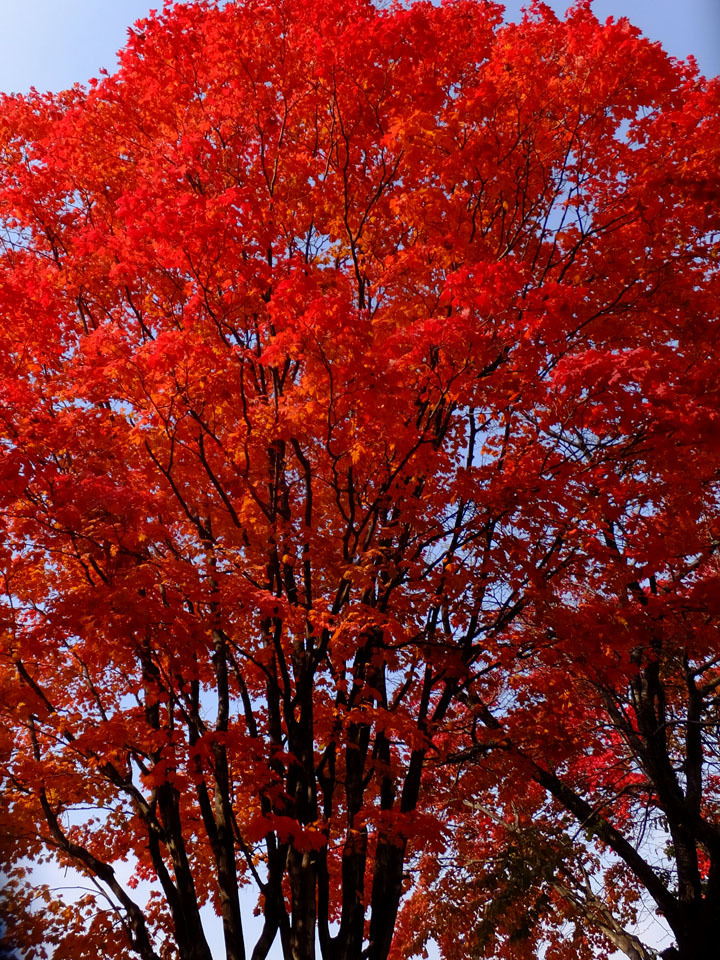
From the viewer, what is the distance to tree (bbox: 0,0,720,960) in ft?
24.5

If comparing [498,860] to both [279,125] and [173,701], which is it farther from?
[279,125]

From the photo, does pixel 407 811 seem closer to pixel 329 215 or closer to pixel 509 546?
pixel 509 546

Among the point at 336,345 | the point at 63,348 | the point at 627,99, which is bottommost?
the point at 336,345

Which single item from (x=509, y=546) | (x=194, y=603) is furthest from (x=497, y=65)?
(x=194, y=603)

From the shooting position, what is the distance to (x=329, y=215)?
9359 millimetres

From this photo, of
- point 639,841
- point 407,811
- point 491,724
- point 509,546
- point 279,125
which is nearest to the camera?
point 407,811

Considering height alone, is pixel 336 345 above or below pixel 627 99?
below

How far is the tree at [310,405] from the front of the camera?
24.5 ft

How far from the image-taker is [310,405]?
Result: 7867 mm

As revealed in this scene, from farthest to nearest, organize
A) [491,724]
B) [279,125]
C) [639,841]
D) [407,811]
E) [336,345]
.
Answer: [491,724], [639,841], [279,125], [407,811], [336,345]

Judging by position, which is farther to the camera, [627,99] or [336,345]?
[627,99]

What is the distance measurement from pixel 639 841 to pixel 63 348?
10.0m

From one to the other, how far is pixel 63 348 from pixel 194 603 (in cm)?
370

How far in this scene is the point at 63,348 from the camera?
366 inches
